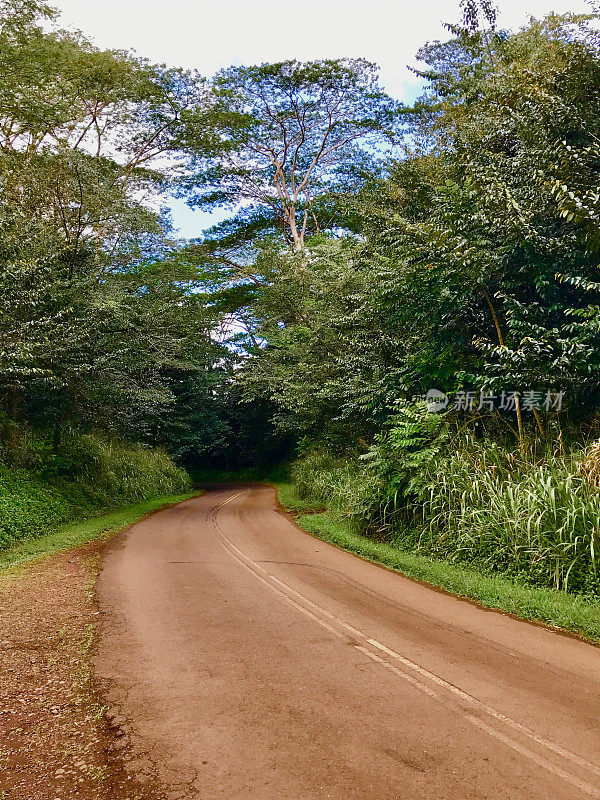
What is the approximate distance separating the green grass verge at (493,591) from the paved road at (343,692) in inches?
10.6

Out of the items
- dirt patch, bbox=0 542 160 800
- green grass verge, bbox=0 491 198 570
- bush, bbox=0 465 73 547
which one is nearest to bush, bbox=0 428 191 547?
bush, bbox=0 465 73 547

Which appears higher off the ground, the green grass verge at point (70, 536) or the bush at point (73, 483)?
the bush at point (73, 483)

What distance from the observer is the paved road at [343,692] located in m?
3.14

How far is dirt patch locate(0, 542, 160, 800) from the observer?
3168mm

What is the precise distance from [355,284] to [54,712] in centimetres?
1262

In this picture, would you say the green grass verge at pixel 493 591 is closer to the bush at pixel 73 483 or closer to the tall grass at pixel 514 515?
the tall grass at pixel 514 515

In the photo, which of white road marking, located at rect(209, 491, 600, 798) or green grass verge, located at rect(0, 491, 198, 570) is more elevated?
white road marking, located at rect(209, 491, 600, 798)

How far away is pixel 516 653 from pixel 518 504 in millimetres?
2993

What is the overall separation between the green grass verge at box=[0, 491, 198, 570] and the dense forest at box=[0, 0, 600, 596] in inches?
24.7

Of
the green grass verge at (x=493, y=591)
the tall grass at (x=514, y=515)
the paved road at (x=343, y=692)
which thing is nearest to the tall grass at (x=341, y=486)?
the green grass verge at (x=493, y=591)

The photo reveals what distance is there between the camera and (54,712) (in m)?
4.11

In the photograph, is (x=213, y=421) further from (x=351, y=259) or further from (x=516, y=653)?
(x=516, y=653)

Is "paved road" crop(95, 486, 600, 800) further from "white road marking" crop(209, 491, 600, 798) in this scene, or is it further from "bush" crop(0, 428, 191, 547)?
"bush" crop(0, 428, 191, 547)

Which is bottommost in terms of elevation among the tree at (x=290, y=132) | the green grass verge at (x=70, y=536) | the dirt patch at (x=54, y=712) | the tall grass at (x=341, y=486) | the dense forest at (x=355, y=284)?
the green grass verge at (x=70, y=536)
